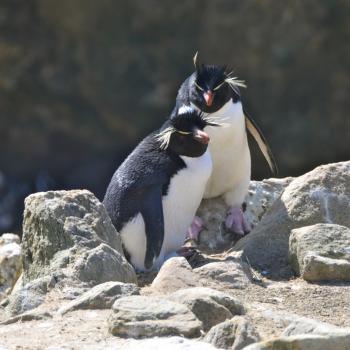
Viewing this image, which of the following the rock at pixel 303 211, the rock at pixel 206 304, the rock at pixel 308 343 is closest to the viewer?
the rock at pixel 308 343

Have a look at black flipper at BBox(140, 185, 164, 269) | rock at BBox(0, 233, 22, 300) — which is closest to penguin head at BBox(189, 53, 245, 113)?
black flipper at BBox(140, 185, 164, 269)

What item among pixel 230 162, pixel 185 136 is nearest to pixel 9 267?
pixel 185 136

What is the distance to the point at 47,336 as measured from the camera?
4055 millimetres

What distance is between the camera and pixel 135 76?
44.2 feet

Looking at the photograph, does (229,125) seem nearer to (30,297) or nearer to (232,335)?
(30,297)

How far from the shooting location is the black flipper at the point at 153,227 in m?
5.68

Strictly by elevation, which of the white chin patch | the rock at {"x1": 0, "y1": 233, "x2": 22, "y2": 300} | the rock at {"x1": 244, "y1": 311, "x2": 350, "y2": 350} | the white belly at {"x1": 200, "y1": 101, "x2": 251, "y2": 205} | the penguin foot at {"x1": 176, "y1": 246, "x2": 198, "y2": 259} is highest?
the white chin patch

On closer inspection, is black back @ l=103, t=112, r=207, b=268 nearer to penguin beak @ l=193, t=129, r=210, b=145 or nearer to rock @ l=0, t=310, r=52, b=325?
penguin beak @ l=193, t=129, r=210, b=145

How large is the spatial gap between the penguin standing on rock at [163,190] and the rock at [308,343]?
2076 mm

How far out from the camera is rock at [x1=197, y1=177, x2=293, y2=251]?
6367 mm

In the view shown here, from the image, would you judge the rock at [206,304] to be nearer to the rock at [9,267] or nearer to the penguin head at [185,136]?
the penguin head at [185,136]

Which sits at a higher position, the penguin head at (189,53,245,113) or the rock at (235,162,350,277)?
the penguin head at (189,53,245,113)

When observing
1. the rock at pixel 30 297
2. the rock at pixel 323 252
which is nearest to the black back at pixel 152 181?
the rock at pixel 323 252

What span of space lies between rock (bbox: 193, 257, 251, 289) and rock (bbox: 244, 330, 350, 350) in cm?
117
